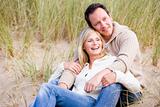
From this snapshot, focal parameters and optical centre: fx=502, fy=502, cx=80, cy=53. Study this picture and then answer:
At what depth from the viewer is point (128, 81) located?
3898mm

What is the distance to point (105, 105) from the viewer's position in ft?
12.7

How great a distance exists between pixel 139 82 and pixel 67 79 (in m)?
0.60

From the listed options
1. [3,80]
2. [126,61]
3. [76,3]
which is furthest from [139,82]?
[76,3]

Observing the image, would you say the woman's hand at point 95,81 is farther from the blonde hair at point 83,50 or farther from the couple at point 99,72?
the blonde hair at point 83,50

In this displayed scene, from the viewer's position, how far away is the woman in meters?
3.88

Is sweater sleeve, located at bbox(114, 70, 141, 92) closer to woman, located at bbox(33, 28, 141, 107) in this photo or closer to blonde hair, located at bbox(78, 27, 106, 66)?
woman, located at bbox(33, 28, 141, 107)

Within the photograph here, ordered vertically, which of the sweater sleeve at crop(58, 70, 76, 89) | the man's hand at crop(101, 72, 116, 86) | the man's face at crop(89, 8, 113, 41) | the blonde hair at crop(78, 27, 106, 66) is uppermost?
the man's face at crop(89, 8, 113, 41)

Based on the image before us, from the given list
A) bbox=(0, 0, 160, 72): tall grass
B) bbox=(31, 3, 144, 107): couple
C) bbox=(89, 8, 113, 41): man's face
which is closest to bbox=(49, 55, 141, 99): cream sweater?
bbox=(31, 3, 144, 107): couple

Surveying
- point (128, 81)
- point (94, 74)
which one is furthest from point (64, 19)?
point (128, 81)

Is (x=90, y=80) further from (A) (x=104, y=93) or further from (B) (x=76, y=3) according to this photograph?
(B) (x=76, y=3)

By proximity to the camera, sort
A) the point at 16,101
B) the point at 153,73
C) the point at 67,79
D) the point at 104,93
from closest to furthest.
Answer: the point at 104,93 < the point at 67,79 < the point at 16,101 < the point at 153,73

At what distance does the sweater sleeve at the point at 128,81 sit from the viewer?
3.85 m

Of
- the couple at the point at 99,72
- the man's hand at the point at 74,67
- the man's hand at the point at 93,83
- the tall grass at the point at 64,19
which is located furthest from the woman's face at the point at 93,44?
the tall grass at the point at 64,19

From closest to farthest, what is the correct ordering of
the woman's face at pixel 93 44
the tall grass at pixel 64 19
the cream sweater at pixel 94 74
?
the cream sweater at pixel 94 74 → the woman's face at pixel 93 44 → the tall grass at pixel 64 19
